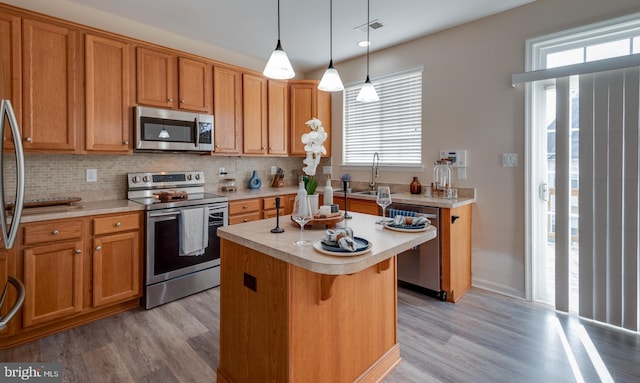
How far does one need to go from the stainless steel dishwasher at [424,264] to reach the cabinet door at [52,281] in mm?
2636

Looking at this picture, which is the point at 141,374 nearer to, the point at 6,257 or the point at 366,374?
the point at 6,257

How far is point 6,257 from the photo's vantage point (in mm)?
2119

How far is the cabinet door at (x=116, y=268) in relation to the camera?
2.53 m

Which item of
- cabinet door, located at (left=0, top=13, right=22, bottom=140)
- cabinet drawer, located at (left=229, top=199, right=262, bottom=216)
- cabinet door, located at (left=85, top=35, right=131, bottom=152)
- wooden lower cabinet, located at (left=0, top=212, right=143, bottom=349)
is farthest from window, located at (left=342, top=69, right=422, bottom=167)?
cabinet door, located at (left=0, top=13, right=22, bottom=140)

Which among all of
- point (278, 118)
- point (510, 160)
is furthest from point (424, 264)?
point (278, 118)

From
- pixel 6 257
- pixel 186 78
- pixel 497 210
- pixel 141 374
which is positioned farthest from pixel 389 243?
pixel 186 78

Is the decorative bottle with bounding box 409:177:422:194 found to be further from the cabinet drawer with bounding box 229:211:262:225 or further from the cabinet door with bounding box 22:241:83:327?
the cabinet door with bounding box 22:241:83:327

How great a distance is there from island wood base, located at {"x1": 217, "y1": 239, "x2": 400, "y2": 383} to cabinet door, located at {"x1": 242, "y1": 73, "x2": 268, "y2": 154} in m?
2.36

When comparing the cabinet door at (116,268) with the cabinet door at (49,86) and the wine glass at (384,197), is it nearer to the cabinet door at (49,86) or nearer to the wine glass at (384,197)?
the cabinet door at (49,86)

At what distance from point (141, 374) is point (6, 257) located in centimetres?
123

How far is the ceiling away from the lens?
278 cm

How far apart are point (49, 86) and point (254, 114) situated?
195cm

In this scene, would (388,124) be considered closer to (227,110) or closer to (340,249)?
(227,110)

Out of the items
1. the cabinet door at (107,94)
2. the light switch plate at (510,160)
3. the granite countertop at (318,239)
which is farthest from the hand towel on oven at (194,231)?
the light switch plate at (510,160)
